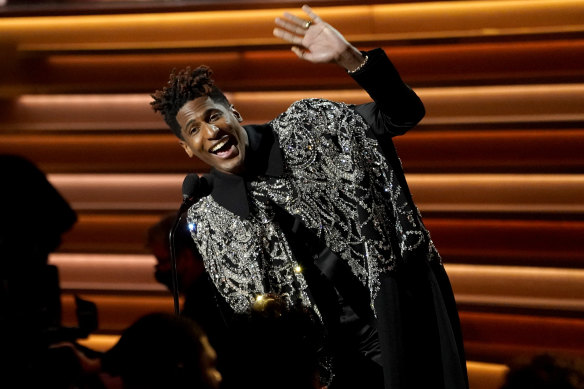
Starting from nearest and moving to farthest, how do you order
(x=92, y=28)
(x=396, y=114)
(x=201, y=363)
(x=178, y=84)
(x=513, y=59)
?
(x=201, y=363) → (x=396, y=114) → (x=178, y=84) → (x=513, y=59) → (x=92, y=28)

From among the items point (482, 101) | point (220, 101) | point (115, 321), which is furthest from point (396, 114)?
point (115, 321)

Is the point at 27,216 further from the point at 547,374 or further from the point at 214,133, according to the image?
the point at 547,374

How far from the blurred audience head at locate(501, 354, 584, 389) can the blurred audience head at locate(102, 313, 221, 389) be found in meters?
0.53

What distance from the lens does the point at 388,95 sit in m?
1.93

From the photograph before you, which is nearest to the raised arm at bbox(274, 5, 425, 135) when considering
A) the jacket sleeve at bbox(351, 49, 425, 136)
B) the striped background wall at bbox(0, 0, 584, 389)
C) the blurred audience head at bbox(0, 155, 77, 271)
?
the jacket sleeve at bbox(351, 49, 425, 136)

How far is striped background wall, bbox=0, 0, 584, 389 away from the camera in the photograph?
10.5 feet

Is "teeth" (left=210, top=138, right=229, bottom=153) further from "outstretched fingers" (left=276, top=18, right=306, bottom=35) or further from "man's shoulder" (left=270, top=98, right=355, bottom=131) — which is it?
"outstretched fingers" (left=276, top=18, right=306, bottom=35)

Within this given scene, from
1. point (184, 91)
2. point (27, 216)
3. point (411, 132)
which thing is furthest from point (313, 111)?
point (411, 132)

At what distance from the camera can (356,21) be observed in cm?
331

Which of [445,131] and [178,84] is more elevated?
[445,131]

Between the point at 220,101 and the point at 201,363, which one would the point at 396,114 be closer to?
the point at 220,101

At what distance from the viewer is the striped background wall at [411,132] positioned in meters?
3.21

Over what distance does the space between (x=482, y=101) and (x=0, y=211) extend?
6.68 ft

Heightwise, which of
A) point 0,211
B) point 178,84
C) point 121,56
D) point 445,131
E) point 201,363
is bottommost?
point 201,363
